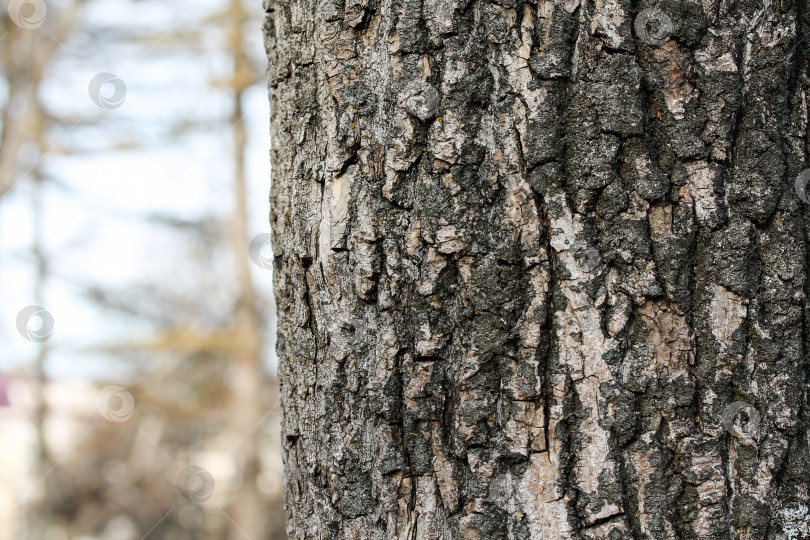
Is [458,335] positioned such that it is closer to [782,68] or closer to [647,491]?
[647,491]

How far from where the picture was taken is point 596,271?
0.85m

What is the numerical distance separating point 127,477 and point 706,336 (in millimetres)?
9059

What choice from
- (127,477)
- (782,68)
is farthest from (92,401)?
(782,68)

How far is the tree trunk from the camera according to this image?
0.84m

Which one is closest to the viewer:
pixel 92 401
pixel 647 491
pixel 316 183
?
pixel 647 491

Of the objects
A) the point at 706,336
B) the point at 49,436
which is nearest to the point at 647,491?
the point at 706,336

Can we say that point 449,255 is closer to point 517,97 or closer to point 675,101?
point 517,97

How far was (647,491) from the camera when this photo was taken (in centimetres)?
A: 83

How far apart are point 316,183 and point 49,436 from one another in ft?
27.9

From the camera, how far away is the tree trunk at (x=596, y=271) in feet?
2.76

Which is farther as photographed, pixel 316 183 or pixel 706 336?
pixel 316 183

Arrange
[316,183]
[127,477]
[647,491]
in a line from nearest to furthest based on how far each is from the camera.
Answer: [647,491] → [316,183] → [127,477]

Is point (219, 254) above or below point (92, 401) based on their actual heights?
above

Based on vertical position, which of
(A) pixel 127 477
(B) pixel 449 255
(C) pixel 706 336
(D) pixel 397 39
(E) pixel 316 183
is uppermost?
(D) pixel 397 39
